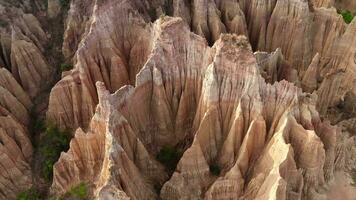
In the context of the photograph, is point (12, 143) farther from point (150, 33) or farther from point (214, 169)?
point (214, 169)

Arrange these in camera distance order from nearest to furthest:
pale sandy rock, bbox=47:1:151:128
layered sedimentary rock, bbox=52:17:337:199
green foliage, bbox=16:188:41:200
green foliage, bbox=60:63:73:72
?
layered sedimentary rock, bbox=52:17:337:199 → green foliage, bbox=16:188:41:200 → pale sandy rock, bbox=47:1:151:128 → green foliage, bbox=60:63:73:72

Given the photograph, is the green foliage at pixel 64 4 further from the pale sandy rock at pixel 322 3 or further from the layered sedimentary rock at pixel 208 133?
the pale sandy rock at pixel 322 3

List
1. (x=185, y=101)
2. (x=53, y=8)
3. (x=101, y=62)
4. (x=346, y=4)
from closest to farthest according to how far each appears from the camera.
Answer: (x=185, y=101)
(x=101, y=62)
(x=53, y=8)
(x=346, y=4)

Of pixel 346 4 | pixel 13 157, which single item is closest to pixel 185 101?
pixel 13 157

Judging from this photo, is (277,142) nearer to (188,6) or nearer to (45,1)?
(188,6)

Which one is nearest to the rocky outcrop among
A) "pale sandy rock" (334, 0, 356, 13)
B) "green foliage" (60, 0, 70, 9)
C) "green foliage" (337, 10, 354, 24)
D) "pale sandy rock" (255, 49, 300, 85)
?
"green foliage" (60, 0, 70, 9)

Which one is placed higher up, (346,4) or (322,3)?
(322,3)

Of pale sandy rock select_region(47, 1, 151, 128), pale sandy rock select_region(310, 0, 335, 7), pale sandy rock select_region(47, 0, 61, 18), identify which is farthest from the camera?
pale sandy rock select_region(310, 0, 335, 7)

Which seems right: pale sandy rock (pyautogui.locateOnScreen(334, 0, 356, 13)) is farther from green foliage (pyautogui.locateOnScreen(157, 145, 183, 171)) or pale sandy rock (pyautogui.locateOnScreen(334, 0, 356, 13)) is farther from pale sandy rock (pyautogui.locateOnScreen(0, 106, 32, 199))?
pale sandy rock (pyautogui.locateOnScreen(0, 106, 32, 199))
